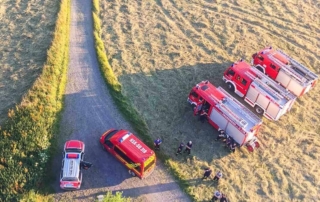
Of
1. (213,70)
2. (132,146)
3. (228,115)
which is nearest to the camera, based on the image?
(132,146)

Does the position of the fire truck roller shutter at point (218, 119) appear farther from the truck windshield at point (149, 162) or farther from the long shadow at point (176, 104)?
the truck windshield at point (149, 162)

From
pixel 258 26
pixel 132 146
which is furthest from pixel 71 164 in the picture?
pixel 258 26

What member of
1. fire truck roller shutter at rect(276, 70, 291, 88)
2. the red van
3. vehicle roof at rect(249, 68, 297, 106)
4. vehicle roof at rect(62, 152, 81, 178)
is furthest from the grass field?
vehicle roof at rect(62, 152, 81, 178)

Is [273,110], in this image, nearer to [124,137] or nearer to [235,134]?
[235,134]

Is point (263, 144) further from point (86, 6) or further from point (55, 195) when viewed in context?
point (86, 6)

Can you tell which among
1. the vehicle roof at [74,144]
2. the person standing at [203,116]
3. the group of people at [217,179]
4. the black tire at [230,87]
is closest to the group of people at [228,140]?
the person standing at [203,116]

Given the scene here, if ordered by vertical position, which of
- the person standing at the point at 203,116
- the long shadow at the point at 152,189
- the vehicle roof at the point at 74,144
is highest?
the person standing at the point at 203,116

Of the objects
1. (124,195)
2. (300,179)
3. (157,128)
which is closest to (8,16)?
(157,128)
